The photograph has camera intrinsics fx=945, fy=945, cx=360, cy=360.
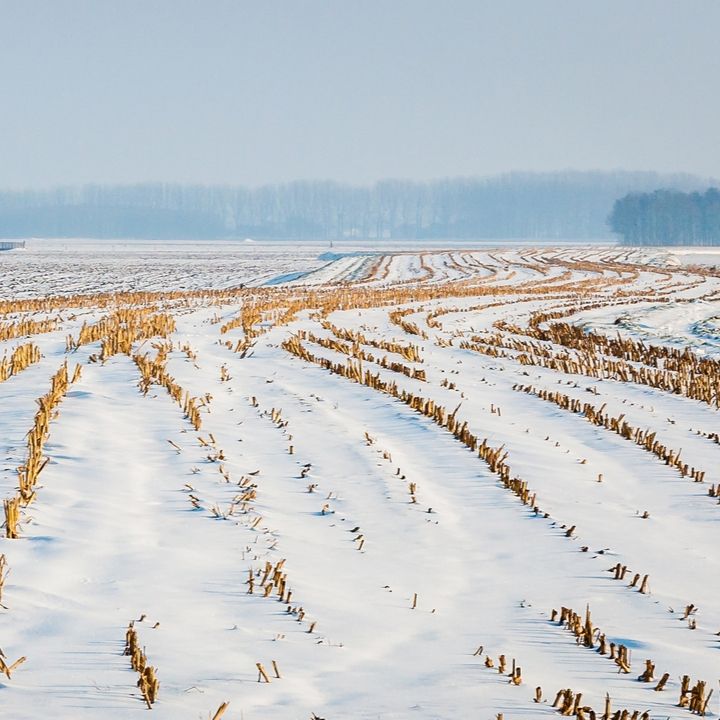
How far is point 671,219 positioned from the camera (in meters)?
125

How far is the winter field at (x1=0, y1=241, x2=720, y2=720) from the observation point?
3682 millimetres

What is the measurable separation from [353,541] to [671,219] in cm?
12806

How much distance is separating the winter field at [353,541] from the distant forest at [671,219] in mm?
118945

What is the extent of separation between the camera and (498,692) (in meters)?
3.65

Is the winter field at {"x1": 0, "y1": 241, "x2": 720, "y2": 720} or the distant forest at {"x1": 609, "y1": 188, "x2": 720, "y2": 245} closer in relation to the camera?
the winter field at {"x1": 0, "y1": 241, "x2": 720, "y2": 720}

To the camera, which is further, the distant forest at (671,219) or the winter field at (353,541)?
the distant forest at (671,219)

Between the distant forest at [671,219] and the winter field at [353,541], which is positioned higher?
the distant forest at [671,219]

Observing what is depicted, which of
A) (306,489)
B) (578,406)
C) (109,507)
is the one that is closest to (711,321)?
(578,406)

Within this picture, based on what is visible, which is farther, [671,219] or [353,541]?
[671,219]

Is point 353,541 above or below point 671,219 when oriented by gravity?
below

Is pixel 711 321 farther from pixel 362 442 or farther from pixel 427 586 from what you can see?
pixel 427 586

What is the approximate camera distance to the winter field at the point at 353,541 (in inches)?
145

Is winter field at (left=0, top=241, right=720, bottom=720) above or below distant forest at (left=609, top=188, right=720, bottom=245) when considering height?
below

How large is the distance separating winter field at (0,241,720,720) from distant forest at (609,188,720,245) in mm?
118945
